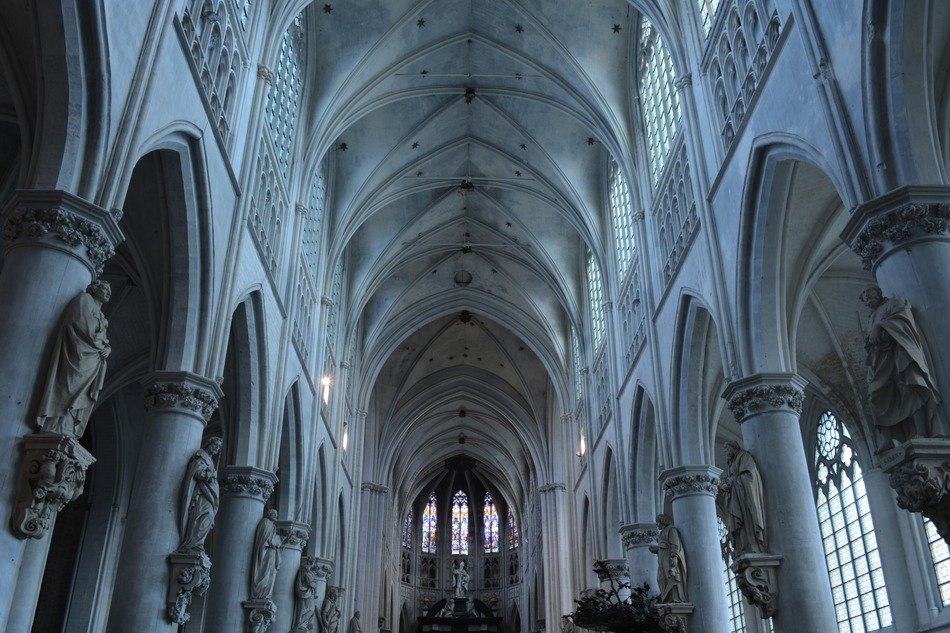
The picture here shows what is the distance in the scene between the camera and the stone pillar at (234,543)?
15.8 meters

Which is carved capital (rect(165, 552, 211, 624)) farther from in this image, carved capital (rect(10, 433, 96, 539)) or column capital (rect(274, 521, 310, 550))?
column capital (rect(274, 521, 310, 550))

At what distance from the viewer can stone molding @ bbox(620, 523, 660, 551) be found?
22156 mm

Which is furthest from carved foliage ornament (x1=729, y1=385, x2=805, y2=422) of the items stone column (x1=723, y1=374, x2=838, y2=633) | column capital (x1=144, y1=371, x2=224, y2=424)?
column capital (x1=144, y1=371, x2=224, y2=424)

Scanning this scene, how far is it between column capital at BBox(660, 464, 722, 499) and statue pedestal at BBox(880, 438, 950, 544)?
9.86 m

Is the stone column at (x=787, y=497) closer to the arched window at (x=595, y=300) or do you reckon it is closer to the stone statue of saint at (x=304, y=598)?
the stone statue of saint at (x=304, y=598)

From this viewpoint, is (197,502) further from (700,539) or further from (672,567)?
(700,539)

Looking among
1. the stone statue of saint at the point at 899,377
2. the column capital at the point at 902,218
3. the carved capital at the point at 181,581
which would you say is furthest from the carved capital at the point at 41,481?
the column capital at the point at 902,218

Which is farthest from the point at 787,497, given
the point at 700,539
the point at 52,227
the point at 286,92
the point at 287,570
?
the point at 286,92

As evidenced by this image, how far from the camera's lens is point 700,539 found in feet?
55.5

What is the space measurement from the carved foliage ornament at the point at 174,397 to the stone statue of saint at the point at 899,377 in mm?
9095

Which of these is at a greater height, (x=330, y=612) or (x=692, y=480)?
(x=692, y=480)

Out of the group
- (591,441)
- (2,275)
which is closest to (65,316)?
(2,275)

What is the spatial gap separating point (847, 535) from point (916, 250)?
46.4 feet

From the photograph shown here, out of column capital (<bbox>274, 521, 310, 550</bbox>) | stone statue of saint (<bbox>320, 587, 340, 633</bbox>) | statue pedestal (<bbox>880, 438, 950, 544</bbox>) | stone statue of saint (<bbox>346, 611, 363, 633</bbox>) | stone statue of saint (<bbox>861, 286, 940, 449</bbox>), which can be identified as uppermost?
column capital (<bbox>274, 521, 310, 550</bbox>)
